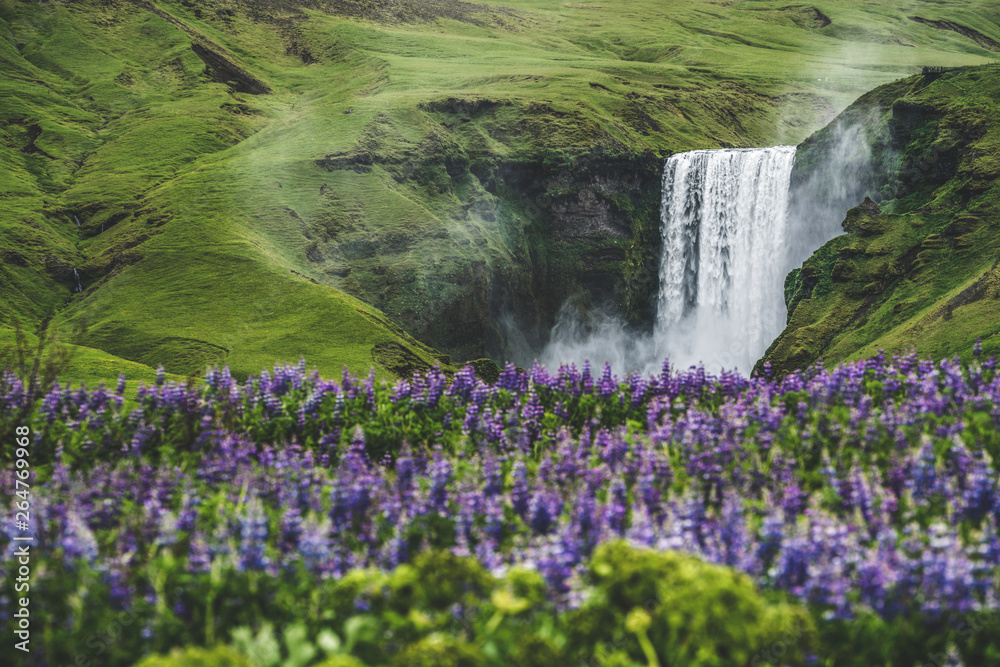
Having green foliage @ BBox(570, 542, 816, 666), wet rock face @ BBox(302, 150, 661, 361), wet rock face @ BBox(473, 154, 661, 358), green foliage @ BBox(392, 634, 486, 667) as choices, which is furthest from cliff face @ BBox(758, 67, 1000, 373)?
green foliage @ BBox(392, 634, 486, 667)

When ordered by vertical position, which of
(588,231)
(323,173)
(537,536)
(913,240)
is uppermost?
(588,231)

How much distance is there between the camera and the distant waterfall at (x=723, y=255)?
4975 cm

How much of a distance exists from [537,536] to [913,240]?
28.6 metres

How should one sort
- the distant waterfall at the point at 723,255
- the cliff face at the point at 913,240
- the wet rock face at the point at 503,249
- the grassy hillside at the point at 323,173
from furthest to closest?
the distant waterfall at the point at 723,255, the wet rock face at the point at 503,249, the grassy hillside at the point at 323,173, the cliff face at the point at 913,240

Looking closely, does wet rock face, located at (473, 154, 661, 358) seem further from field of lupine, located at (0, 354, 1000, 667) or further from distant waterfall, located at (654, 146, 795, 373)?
field of lupine, located at (0, 354, 1000, 667)

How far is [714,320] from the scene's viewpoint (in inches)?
2135

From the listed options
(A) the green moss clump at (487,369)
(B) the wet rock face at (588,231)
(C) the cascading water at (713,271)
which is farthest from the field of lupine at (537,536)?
(B) the wet rock face at (588,231)

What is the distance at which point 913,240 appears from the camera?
3180 cm

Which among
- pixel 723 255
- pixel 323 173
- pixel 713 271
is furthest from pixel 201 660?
pixel 713 271

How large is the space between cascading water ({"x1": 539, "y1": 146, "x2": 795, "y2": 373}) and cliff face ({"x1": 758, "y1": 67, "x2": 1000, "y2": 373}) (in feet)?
34.9

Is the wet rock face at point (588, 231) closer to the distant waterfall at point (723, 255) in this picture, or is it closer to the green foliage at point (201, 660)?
the distant waterfall at point (723, 255)

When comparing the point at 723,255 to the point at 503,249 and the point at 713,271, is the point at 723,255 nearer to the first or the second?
the point at 713,271

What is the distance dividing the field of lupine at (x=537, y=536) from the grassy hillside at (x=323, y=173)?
2159 centimetres

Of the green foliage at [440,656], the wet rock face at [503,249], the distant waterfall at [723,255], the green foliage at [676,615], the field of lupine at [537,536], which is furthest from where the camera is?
the distant waterfall at [723,255]
